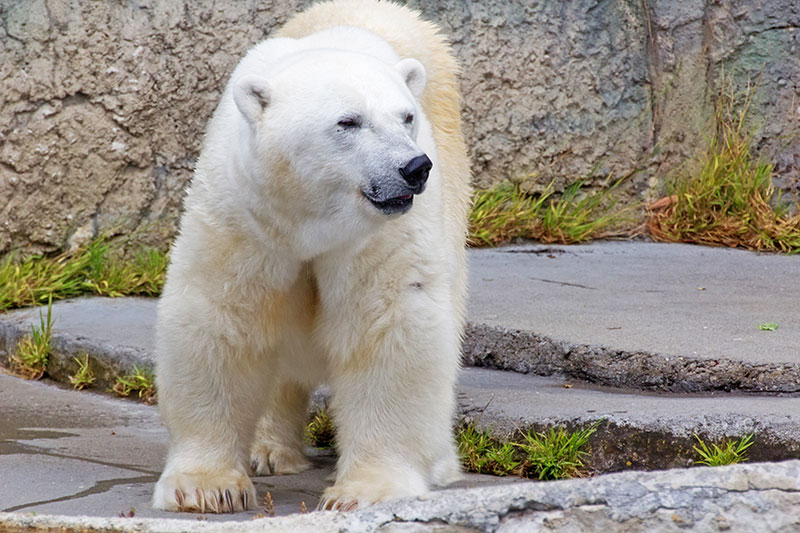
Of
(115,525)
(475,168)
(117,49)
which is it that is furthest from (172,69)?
(115,525)

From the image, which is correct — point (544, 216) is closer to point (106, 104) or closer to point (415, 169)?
point (106, 104)

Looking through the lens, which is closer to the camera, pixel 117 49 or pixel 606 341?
pixel 606 341

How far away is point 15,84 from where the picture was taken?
5.27 m

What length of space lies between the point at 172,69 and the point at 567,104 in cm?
218

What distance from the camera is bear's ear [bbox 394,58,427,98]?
9.76 ft

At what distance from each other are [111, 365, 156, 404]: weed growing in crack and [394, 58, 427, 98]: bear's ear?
175 centimetres

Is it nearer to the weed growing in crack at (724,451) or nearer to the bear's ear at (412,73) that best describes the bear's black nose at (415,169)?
the bear's ear at (412,73)

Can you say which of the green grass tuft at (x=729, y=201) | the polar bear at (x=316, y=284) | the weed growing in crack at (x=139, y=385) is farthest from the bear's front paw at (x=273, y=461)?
the green grass tuft at (x=729, y=201)

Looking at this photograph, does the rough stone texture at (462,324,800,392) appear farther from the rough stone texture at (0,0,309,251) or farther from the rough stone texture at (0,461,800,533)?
the rough stone texture at (0,0,309,251)

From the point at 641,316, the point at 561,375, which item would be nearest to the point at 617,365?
the point at 561,375

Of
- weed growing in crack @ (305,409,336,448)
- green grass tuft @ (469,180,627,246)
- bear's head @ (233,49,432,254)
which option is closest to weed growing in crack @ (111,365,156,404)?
weed growing in crack @ (305,409,336,448)

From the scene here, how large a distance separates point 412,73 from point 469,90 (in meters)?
3.24

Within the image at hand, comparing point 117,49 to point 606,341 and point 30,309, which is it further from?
point 606,341

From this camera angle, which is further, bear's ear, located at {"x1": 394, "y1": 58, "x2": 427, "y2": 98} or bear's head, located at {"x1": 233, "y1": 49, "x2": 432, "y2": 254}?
bear's ear, located at {"x1": 394, "y1": 58, "x2": 427, "y2": 98}
